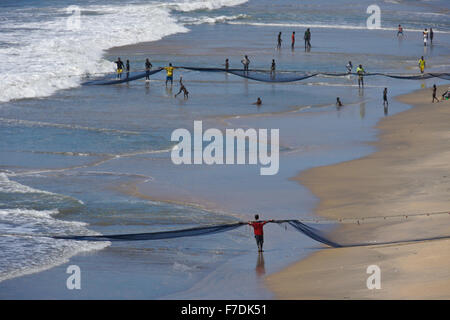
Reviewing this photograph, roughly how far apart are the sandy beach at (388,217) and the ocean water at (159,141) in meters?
0.68

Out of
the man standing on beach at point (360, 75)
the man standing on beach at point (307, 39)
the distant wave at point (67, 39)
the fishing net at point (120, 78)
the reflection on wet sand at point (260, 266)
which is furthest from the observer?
the man standing on beach at point (307, 39)

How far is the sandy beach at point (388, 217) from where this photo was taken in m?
14.1

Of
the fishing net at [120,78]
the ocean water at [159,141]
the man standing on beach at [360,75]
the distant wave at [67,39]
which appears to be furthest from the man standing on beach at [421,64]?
the distant wave at [67,39]

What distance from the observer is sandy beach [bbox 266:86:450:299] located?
14109 mm

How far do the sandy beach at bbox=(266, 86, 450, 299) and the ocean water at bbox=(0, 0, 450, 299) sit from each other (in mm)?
676

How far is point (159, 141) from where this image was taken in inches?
1067

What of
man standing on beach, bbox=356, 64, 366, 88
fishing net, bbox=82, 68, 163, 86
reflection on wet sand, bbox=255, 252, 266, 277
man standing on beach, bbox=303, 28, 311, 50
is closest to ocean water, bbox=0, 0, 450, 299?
reflection on wet sand, bbox=255, 252, 266, 277

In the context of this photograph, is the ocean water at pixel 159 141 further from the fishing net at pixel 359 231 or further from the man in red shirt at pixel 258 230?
the fishing net at pixel 359 231

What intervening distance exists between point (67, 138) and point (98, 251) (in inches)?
438

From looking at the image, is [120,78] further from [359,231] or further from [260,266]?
[260,266]

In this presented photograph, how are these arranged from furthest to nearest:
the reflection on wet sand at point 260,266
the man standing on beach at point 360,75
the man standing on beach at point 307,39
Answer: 1. the man standing on beach at point 307,39
2. the man standing on beach at point 360,75
3. the reflection on wet sand at point 260,266

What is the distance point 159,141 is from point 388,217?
34.8 feet

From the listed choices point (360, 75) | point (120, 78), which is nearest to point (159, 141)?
point (120, 78)

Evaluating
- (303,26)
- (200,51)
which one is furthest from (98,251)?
(303,26)
